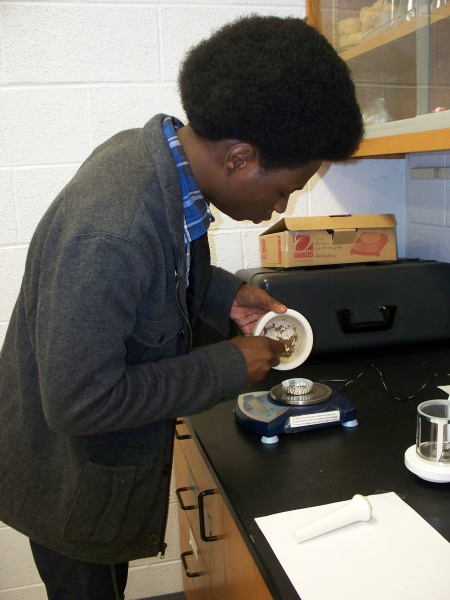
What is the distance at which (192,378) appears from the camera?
85 cm

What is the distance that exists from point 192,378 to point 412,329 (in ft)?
2.70

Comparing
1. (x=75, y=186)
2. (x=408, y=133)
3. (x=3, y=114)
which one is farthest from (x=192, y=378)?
(x=3, y=114)

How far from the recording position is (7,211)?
60.9 inches

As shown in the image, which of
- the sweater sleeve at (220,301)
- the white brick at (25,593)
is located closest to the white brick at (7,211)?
the sweater sleeve at (220,301)

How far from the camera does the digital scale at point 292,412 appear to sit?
1006 millimetres

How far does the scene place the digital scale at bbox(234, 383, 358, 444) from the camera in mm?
1006

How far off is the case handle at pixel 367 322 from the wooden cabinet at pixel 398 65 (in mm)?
392

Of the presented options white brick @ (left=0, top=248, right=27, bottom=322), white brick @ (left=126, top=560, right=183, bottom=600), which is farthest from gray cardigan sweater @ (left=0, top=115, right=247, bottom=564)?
white brick @ (left=126, top=560, right=183, bottom=600)

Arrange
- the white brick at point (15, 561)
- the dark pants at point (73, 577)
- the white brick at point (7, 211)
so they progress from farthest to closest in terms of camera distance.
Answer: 1. the white brick at point (15, 561)
2. the white brick at point (7, 211)
3. the dark pants at point (73, 577)

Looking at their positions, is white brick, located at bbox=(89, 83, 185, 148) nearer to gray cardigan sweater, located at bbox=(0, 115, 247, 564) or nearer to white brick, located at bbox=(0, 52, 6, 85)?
white brick, located at bbox=(0, 52, 6, 85)

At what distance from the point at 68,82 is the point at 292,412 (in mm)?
1083

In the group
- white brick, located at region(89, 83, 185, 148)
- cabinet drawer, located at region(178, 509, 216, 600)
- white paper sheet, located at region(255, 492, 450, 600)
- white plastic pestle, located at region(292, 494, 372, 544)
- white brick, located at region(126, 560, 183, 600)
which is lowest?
white brick, located at region(126, 560, 183, 600)

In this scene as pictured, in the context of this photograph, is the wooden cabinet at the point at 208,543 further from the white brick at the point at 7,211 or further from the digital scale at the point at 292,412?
the white brick at the point at 7,211

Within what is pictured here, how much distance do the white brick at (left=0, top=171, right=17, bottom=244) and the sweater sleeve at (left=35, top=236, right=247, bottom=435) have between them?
868 millimetres
